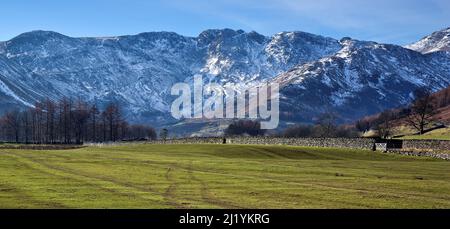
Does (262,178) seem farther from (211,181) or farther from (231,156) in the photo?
(231,156)

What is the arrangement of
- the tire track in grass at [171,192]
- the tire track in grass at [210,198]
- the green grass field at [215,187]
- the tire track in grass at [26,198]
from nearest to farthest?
the tire track in grass at [26,198], the tire track in grass at [210,198], the tire track in grass at [171,192], the green grass field at [215,187]

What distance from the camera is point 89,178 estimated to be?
168 feet

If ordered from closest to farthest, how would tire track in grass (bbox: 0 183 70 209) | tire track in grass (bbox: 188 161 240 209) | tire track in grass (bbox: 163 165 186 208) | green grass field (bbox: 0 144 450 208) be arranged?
1. tire track in grass (bbox: 0 183 70 209)
2. tire track in grass (bbox: 188 161 240 209)
3. tire track in grass (bbox: 163 165 186 208)
4. green grass field (bbox: 0 144 450 208)

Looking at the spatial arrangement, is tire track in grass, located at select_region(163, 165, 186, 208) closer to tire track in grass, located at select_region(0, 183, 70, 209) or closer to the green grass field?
the green grass field

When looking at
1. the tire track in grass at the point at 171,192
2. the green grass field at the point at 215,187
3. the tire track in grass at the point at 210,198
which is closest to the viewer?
the tire track in grass at the point at 210,198

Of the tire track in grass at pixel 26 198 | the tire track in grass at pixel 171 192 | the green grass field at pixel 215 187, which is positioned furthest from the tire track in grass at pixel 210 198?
the tire track in grass at pixel 26 198

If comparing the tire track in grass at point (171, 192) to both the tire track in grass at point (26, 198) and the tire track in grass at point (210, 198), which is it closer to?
the tire track in grass at point (210, 198)

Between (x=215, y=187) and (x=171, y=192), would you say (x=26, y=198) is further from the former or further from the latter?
(x=215, y=187)

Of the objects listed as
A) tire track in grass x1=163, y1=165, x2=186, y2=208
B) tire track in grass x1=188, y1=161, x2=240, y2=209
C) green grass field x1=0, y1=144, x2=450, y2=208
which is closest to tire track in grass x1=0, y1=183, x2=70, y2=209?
green grass field x1=0, y1=144, x2=450, y2=208

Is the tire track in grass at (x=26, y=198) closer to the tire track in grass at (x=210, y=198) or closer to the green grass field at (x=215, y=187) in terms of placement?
the green grass field at (x=215, y=187)

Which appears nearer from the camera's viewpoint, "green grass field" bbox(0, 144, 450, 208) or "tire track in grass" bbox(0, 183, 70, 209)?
"tire track in grass" bbox(0, 183, 70, 209)

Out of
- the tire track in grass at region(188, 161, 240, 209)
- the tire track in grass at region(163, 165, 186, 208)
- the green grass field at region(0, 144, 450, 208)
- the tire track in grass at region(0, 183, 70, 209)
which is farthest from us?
the green grass field at region(0, 144, 450, 208)

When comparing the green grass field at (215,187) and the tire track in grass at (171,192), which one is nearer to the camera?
the tire track in grass at (171,192)
